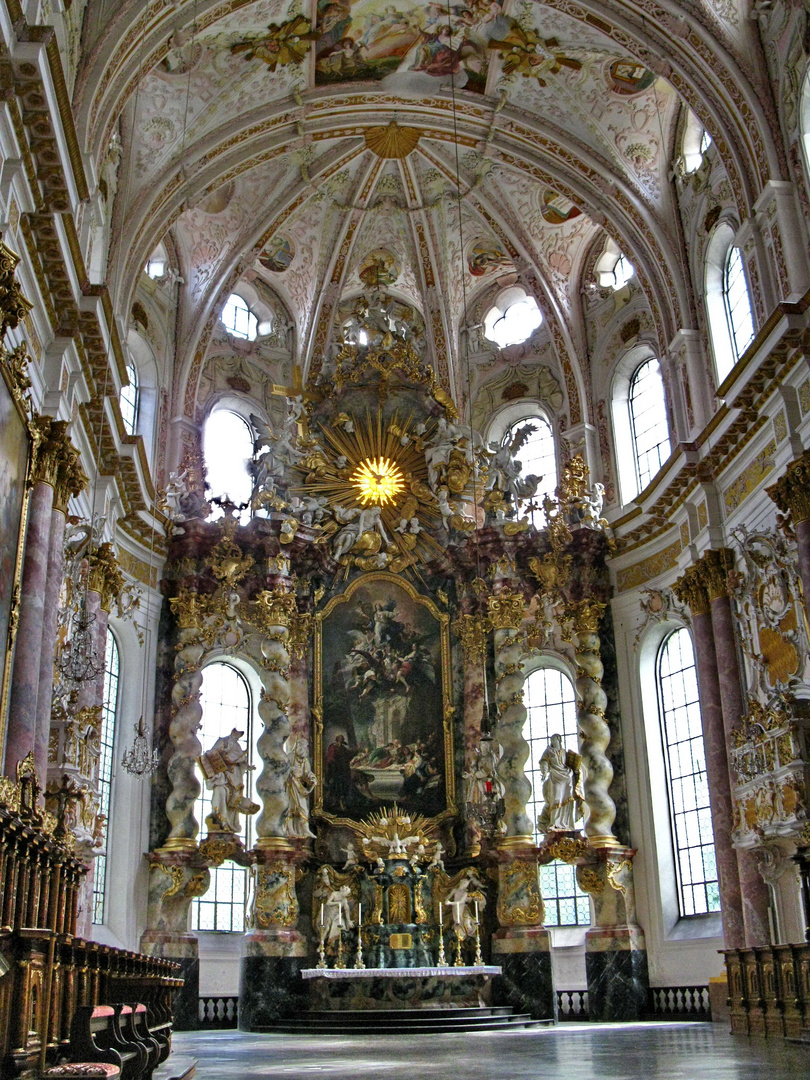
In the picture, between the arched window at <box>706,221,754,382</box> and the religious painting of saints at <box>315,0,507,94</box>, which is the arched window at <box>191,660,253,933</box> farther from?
the religious painting of saints at <box>315,0,507,94</box>

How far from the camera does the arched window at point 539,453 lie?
1003 inches

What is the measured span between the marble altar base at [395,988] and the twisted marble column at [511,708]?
2791 millimetres

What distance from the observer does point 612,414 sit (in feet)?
79.8

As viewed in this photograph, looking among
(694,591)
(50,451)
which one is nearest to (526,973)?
(694,591)

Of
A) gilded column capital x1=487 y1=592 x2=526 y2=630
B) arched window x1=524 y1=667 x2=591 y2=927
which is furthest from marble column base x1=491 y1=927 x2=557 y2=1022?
gilded column capital x1=487 y1=592 x2=526 y2=630

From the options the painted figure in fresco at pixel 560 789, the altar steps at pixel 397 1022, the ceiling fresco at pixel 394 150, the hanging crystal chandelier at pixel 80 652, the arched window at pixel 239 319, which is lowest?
the altar steps at pixel 397 1022

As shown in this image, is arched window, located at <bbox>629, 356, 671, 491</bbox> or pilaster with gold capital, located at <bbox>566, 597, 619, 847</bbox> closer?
pilaster with gold capital, located at <bbox>566, 597, 619, 847</bbox>

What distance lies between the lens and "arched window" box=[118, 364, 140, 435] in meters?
23.3

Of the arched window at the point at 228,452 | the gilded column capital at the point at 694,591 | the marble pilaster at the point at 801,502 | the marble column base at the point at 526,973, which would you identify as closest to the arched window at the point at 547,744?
the marble column base at the point at 526,973

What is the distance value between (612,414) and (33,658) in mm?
14487

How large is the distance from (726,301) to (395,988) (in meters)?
13.5

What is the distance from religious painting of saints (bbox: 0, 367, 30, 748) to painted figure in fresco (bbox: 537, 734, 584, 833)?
1152 cm

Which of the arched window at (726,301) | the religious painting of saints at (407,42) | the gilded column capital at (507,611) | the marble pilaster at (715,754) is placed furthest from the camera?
the gilded column capital at (507,611)

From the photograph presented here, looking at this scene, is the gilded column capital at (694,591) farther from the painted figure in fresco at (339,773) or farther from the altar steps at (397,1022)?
the altar steps at (397,1022)
